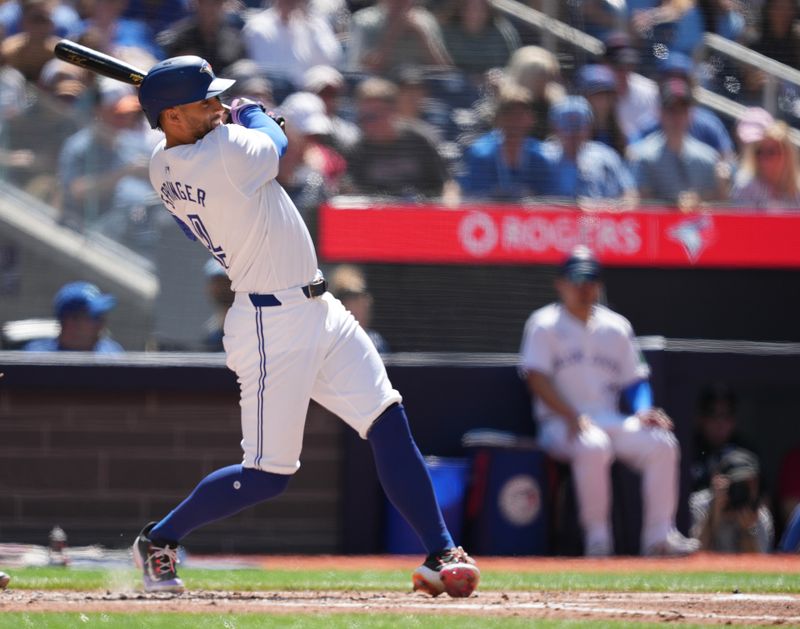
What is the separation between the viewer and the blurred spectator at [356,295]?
7.84 meters

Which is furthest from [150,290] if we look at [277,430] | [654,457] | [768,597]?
[768,597]

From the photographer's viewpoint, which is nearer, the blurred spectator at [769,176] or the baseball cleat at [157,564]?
the baseball cleat at [157,564]

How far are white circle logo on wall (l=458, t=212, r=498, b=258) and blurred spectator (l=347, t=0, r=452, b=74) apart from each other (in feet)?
4.22

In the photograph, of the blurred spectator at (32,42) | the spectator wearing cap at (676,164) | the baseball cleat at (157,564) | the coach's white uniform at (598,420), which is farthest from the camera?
the spectator wearing cap at (676,164)

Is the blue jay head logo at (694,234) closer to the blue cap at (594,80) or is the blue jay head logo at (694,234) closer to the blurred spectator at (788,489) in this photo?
the blue cap at (594,80)

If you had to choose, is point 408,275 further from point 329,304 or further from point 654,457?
point 329,304

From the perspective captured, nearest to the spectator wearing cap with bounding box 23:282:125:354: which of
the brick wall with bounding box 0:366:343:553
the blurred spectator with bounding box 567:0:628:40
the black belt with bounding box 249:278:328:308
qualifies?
the brick wall with bounding box 0:366:343:553

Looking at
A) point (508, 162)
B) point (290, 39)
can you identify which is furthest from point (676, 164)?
point (290, 39)

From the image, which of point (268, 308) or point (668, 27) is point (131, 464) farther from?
point (668, 27)

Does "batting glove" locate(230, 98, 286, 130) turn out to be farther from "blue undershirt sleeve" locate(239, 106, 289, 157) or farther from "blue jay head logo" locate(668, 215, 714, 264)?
"blue jay head logo" locate(668, 215, 714, 264)

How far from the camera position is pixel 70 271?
7.71 metres

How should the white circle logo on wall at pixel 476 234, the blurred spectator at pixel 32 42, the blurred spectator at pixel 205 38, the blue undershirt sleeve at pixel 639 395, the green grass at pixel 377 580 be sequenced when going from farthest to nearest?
the blurred spectator at pixel 205 38 → the blurred spectator at pixel 32 42 → the white circle logo on wall at pixel 476 234 → the blue undershirt sleeve at pixel 639 395 → the green grass at pixel 377 580

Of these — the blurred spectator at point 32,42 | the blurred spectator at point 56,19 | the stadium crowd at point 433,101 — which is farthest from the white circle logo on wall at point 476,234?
the blurred spectator at point 56,19

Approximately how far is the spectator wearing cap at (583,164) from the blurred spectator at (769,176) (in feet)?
2.48
